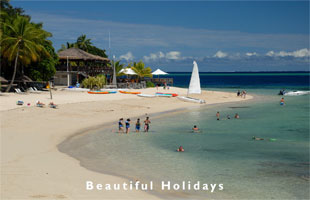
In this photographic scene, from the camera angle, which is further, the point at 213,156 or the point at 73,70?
the point at 73,70

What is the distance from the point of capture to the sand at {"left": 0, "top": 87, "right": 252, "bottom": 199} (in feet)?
41.3

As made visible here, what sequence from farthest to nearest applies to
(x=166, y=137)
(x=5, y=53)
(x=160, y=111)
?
(x=5, y=53) → (x=160, y=111) → (x=166, y=137)

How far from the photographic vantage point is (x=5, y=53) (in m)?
43.5

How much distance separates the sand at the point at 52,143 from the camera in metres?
12.6

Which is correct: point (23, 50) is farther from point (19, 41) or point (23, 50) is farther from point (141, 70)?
point (141, 70)

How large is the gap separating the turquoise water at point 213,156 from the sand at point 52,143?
1.25 meters

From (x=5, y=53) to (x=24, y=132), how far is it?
76.6 feet

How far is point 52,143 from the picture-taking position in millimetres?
21172

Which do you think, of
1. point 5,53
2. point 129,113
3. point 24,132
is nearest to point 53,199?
point 24,132

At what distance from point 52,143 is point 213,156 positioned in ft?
29.8

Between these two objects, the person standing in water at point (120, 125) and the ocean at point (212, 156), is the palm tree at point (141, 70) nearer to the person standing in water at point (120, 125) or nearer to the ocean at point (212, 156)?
the ocean at point (212, 156)

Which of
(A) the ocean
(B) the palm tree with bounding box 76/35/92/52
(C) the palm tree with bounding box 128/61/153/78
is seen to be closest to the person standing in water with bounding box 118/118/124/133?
(A) the ocean

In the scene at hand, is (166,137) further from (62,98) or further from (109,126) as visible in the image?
(62,98)

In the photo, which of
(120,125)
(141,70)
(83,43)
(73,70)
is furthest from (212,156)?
(83,43)
